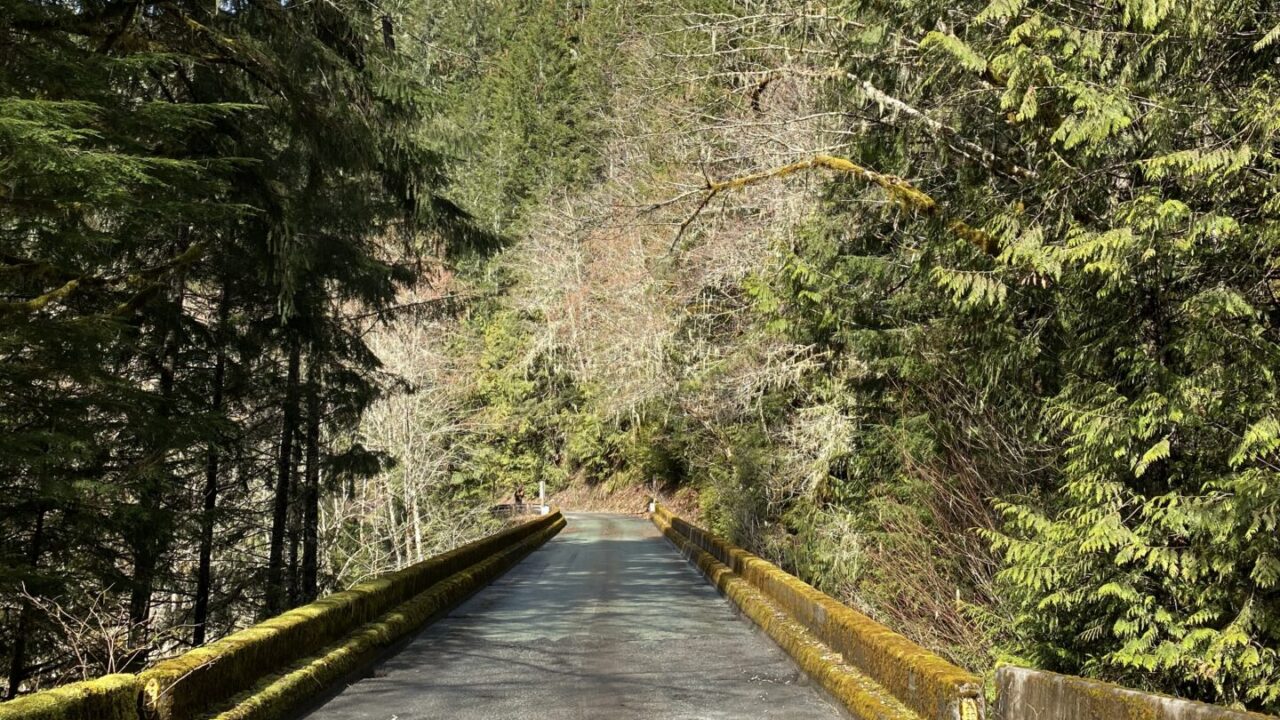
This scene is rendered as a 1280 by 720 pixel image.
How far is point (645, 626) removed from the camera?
12906 millimetres

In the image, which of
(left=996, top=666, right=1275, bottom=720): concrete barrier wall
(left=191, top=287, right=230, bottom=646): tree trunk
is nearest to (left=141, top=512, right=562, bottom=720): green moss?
(left=191, top=287, right=230, bottom=646): tree trunk

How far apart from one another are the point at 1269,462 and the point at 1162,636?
65.4 inches

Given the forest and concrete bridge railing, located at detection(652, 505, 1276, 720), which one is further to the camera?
the forest

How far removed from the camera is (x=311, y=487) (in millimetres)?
17875

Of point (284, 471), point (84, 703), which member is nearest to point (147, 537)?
point (284, 471)

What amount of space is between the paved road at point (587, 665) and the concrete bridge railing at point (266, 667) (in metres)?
0.28

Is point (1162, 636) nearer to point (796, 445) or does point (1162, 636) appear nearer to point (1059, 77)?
point (1059, 77)

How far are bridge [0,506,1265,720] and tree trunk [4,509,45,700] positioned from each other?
8.31 ft

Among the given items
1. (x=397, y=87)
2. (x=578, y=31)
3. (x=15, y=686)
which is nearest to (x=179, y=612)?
(x=15, y=686)

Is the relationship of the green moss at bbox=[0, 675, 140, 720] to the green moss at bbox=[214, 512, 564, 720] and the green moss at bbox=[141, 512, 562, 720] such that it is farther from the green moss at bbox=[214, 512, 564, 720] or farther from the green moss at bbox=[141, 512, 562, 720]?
the green moss at bbox=[214, 512, 564, 720]

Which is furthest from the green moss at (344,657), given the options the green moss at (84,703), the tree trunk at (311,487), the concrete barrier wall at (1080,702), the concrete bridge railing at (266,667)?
the concrete barrier wall at (1080,702)

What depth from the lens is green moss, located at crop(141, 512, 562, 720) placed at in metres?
A: 6.14

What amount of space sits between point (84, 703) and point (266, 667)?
2521mm

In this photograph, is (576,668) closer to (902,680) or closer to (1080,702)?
(902,680)
